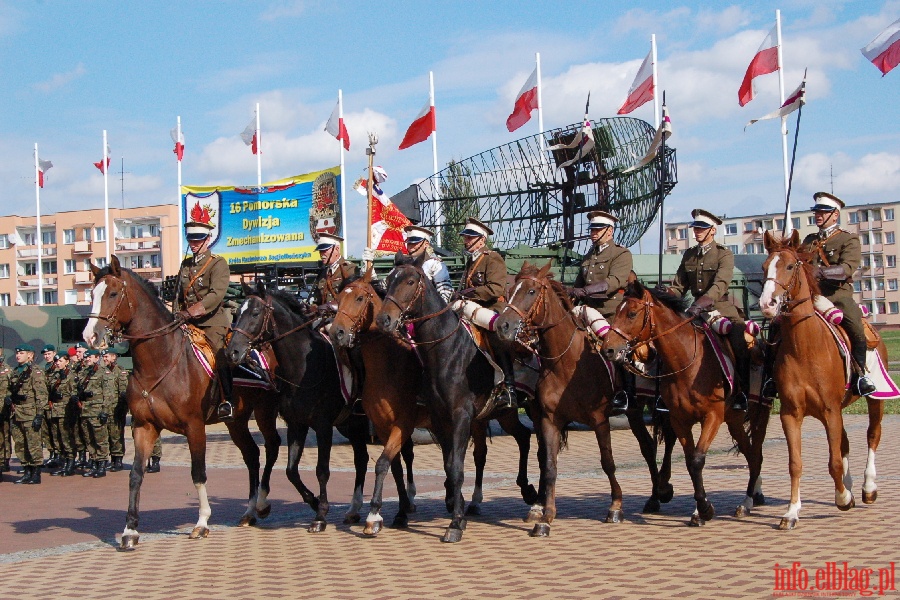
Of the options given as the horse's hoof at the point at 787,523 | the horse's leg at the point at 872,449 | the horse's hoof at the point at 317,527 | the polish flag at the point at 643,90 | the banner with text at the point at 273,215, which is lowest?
the horse's hoof at the point at 317,527

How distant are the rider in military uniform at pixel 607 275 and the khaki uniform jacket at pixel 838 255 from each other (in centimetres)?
200

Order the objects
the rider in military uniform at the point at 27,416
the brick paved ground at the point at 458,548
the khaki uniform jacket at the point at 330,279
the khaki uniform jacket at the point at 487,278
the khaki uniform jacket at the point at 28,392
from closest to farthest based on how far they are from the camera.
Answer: the brick paved ground at the point at 458,548
the khaki uniform jacket at the point at 487,278
the khaki uniform jacket at the point at 330,279
the rider in military uniform at the point at 27,416
the khaki uniform jacket at the point at 28,392

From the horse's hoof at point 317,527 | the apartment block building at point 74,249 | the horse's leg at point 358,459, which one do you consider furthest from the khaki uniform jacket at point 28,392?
the apartment block building at point 74,249

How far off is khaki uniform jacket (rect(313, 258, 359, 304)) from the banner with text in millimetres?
13932

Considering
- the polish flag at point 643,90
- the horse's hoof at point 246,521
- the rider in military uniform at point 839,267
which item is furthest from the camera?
the polish flag at point 643,90

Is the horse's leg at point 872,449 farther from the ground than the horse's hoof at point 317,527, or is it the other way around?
the horse's leg at point 872,449

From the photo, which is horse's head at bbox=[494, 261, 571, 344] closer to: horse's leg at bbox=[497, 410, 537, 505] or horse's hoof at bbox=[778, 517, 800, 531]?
horse's leg at bbox=[497, 410, 537, 505]

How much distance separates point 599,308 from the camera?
39.7 feet

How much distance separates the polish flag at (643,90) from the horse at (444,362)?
15.1 metres

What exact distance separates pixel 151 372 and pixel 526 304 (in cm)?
413

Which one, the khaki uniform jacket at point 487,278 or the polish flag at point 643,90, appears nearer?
the khaki uniform jacket at point 487,278

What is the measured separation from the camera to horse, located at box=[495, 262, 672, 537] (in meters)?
11.1

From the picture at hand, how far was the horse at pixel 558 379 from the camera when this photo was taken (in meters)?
11.1

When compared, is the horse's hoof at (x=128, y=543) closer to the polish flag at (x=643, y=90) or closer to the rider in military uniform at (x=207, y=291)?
the rider in military uniform at (x=207, y=291)
